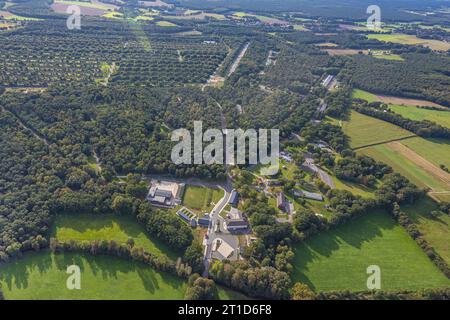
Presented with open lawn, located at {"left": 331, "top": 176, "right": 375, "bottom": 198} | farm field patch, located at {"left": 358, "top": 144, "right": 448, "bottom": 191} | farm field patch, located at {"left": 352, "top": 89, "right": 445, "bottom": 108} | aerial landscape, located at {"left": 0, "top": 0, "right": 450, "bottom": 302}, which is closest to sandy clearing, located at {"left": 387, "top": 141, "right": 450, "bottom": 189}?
aerial landscape, located at {"left": 0, "top": 0, "right": 450, "bottom": 302}

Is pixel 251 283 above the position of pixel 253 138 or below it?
below

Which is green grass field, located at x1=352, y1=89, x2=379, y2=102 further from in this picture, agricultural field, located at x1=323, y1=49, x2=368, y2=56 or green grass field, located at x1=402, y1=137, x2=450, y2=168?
agricultural field, located at x1=323, y1=49, x2=368, y2=56

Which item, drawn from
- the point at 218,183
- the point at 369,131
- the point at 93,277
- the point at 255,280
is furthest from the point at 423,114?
the point at 93,277

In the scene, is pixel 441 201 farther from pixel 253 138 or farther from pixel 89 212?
pixel 89 212

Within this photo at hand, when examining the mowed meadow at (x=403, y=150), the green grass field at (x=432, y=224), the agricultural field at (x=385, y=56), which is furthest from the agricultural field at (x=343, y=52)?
the green grass field at (x=432, y=224)

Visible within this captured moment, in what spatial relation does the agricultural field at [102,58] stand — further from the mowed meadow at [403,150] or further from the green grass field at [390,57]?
the green grass field at [390,57]

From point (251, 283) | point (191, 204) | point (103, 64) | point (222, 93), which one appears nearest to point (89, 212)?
point (191, 204)
